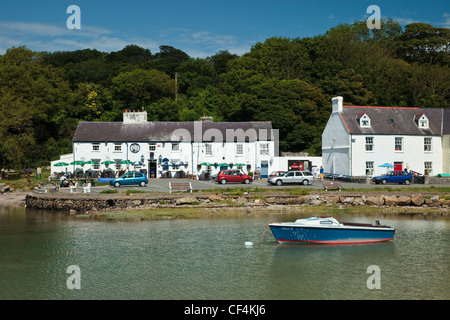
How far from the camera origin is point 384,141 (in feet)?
167

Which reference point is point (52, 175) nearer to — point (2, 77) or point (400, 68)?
point (2, 77)

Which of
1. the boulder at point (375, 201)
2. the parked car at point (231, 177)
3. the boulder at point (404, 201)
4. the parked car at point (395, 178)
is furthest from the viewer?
the parked car at point (231, 177)

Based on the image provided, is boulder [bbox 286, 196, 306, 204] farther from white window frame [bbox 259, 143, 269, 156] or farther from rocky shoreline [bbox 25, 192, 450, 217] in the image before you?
white window frame [bbox 259, 143, 269, 156]

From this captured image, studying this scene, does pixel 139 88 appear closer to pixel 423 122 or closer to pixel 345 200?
pixel 423 122

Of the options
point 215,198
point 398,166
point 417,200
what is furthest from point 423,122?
point 215,198

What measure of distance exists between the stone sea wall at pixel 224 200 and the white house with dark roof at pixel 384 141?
12610 millimetres

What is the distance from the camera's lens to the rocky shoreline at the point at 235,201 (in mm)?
36688

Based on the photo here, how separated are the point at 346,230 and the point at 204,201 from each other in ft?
52.8

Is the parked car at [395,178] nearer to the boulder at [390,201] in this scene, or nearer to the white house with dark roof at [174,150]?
the boulder at [390,201]

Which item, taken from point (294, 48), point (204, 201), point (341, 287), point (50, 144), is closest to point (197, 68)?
point (294, 48)

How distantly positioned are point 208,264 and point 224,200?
1734 cm

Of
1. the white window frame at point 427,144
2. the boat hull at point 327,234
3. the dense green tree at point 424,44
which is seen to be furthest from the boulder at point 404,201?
the dense green tree at point 424,44

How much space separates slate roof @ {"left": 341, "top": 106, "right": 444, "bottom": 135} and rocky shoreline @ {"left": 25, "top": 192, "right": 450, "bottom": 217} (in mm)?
14151
